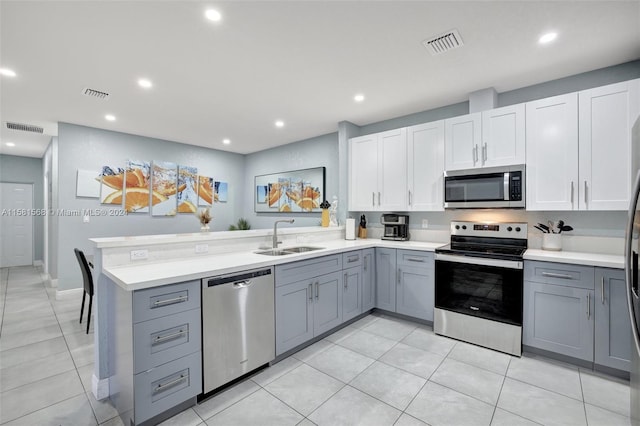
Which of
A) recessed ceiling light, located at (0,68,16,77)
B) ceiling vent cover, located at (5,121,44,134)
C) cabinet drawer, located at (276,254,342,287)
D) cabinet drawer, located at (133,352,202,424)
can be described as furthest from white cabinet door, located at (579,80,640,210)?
ceiling vent cover, located at (5,121,44,134)

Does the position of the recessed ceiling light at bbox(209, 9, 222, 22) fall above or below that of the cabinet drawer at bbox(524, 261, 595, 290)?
above

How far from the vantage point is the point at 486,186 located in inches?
119

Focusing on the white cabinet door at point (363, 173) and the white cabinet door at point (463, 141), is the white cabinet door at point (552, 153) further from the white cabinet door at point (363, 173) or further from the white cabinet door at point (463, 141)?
the white cabinet door at point (363, 173)

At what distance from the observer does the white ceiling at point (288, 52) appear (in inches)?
77.7

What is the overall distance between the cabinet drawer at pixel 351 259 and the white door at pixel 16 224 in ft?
27.1

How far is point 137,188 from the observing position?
16.9 feet

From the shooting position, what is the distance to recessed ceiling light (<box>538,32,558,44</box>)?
7.25ft

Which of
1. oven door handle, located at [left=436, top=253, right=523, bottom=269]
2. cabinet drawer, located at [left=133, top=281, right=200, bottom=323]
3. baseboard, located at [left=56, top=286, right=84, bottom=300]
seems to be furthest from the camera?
baseboard, located at [left=56, top=286, right=84, bottom=300]

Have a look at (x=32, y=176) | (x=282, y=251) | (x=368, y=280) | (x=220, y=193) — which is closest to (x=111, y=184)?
(x=220, y=193)

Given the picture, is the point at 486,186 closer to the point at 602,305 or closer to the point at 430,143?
the point at 430,143

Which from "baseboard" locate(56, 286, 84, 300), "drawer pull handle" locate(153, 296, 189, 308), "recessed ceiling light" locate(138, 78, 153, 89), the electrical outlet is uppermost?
"recessed ceiling light" locate(138, 78, 153, 89)

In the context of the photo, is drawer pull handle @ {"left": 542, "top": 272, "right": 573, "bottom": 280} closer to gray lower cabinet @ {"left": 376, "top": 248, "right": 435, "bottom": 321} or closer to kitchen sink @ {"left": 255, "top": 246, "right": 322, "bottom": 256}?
gray lower cabinet @ {"left": 376, "top": 248, "right": 435, "bottom": 321}

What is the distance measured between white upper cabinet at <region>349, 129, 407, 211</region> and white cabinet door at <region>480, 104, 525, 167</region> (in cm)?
91

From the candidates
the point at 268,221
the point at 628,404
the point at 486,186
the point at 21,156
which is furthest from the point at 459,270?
the point at 21,156
